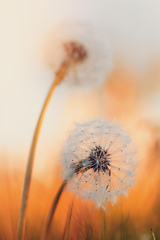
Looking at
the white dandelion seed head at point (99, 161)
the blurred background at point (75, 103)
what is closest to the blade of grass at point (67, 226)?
the blurred background at point (75, 103)

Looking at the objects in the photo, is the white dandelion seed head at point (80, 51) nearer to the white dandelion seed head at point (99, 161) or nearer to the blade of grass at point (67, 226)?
the white dandelion seed head at point (99, 161)

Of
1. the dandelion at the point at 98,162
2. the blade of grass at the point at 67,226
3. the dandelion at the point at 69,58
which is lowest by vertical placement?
the blade of grass at the point at 67,226

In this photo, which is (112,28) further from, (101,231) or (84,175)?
(101,231)

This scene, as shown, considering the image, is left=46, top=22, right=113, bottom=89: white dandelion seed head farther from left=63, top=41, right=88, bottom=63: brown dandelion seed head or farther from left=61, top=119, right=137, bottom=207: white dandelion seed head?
left=61, top=119, right=137, bottom=207: white dandelion seed head

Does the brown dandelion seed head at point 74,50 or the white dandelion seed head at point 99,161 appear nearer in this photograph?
the white dandelion seed head at point 99,161

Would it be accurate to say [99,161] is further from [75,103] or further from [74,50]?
[74,50]

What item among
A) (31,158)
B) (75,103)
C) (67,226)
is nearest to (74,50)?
(75,103)
